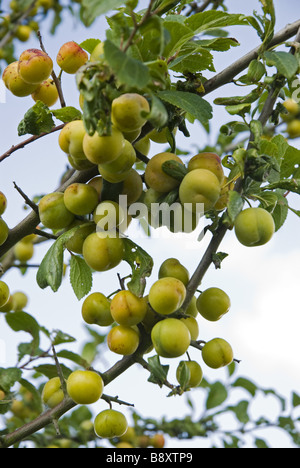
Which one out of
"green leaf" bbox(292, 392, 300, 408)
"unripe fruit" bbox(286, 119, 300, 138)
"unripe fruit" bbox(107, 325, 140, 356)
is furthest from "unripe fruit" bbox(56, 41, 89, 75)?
"green leaf" bbox(292, 392, 300, 408)

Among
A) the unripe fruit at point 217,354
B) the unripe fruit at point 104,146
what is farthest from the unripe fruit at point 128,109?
the unripe fruit at point 217,354

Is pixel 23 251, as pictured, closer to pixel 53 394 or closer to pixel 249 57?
pixel 53 394

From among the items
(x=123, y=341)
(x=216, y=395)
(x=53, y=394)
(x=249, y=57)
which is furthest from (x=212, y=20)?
(x=216, y=395)

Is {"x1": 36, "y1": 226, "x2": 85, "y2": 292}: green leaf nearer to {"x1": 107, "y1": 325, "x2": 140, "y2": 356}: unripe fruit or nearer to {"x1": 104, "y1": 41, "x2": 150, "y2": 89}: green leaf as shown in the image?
{"x1": 107, "y1": 325, "x2": 140, "y2": 356}: unripe fruit

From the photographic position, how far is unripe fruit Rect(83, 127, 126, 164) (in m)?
0.87

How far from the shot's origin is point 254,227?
0.94 meters

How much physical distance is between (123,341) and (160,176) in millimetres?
344

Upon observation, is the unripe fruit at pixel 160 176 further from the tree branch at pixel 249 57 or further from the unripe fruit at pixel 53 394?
the unripe fruit at pixel 53 394

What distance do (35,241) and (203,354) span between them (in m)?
1.20

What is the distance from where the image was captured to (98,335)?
2.46 m

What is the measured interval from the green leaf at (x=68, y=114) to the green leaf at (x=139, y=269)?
285mm

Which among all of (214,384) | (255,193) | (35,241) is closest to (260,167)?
(255,193)

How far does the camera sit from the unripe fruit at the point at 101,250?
100cm

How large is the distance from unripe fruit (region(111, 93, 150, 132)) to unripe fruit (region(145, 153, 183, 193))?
0.16m
